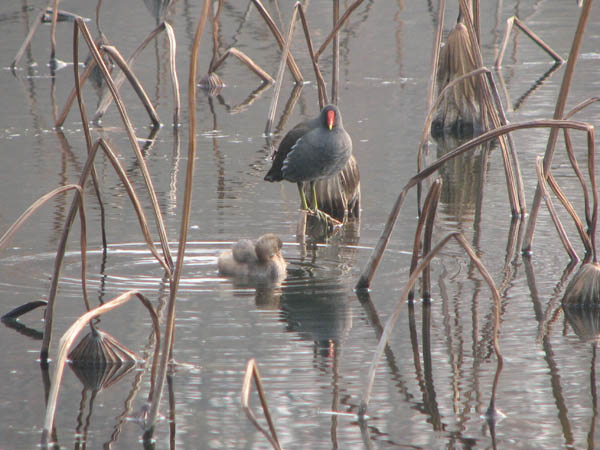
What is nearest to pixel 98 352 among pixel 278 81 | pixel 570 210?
pixel 570 210

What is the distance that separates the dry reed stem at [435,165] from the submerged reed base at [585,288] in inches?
24.3

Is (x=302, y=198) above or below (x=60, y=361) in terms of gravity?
below

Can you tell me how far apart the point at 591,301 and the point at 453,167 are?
11.7ft

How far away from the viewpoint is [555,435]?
10.8 ft

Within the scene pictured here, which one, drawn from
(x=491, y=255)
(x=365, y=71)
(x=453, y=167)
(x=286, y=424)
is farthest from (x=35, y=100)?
(x=286, y=424)

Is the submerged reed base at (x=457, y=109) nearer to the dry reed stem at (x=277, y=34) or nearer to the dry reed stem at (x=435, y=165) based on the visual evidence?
the dry reed stem at (x=277, y=34)

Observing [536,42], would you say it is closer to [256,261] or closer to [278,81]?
[278,81]

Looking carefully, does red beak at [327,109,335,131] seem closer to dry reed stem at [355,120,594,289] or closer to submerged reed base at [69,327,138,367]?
dry reed stem at [355,120,594,289]

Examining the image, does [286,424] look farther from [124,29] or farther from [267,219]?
[124,29]

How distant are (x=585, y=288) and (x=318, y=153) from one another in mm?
2569

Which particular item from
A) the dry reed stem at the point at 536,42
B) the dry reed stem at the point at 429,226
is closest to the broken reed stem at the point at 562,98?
the dry reed stem at the point at 429,226

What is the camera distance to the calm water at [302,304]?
3.41 m

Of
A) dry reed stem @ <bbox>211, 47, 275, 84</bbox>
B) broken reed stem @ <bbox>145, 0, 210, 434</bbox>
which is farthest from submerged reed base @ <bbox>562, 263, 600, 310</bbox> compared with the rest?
dry reed stem @ <bbox>211, 47, 275, 84</bbox>

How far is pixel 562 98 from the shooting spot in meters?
4.71
